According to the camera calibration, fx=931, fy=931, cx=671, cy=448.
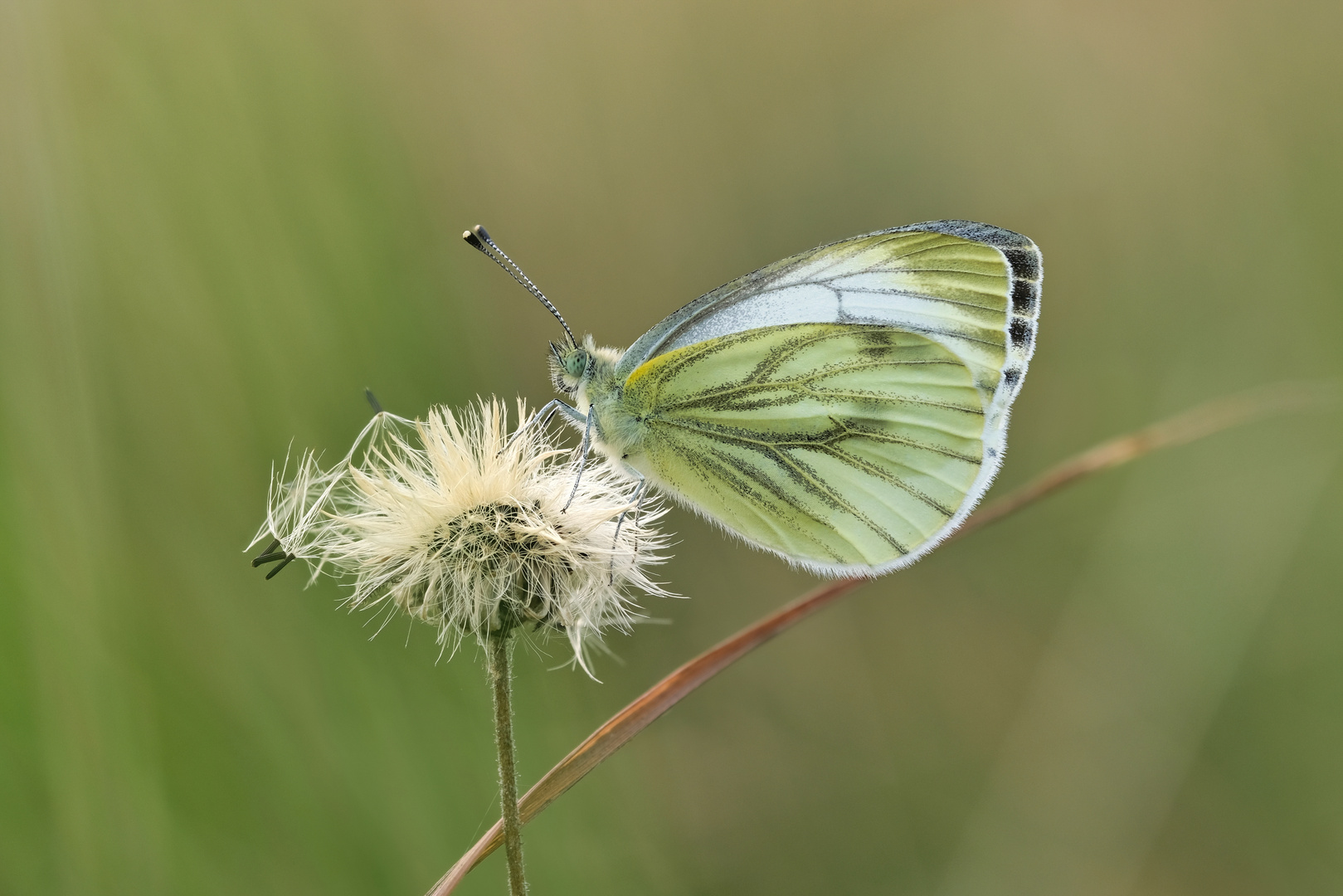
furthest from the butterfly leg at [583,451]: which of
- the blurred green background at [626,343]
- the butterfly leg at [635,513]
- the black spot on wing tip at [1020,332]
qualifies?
the black spot on wing tip at [1020,332]

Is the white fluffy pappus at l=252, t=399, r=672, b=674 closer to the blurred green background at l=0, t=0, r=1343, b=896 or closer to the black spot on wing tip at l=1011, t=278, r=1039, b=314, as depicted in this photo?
the blurred green background at l=0, t=0, r=1343, b=896

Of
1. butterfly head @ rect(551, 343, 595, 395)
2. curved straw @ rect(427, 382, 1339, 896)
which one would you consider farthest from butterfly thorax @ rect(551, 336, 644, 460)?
curved straw @ rect(427, 382, 1339, 896)

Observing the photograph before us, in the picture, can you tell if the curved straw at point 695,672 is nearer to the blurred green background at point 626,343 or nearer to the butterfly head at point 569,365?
the blurred green background at point 626,343

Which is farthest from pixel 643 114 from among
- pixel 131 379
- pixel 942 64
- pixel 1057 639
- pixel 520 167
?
pixel 1057 639

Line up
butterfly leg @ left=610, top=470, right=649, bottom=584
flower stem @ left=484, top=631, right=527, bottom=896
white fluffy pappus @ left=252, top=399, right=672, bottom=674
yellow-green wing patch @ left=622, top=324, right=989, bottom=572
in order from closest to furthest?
flower stem @ left=484, top=631, right=527, bottom=896 → white fluffy pappus @ left=252, top=399, right=672, bottom=674 → butterfly leg @ left=610, top=470, right=649, bottom=584 → yellow-green wing patch @ left=622, top=324, right=989, bottom=572

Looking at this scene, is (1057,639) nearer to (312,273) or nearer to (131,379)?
(312,273)

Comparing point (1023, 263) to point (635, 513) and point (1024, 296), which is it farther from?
point (635, 513)
